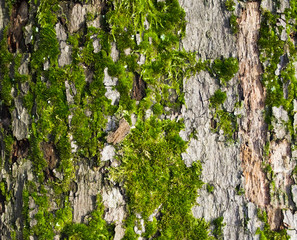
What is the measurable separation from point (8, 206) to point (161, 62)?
1272mm

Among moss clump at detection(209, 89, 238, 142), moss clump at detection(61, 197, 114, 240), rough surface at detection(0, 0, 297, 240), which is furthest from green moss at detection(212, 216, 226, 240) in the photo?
moss clump at detection(61, 197, 114, 240)

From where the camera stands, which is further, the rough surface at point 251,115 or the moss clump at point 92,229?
the rough surface at point 251,115

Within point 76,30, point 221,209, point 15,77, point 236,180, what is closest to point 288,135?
point 236,180

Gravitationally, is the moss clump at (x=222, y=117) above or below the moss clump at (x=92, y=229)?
above

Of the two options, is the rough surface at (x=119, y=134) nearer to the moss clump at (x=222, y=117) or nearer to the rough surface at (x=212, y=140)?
the rough surface at (x=212, y=140)

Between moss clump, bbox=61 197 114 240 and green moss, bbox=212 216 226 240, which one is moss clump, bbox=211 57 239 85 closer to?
green moss, bbox=212 216 226 240

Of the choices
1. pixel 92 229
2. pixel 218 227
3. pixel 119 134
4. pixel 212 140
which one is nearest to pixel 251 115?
pixel 212 140

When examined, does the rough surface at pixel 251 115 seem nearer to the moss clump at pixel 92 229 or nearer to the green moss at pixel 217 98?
the green moss at pixel 217 98

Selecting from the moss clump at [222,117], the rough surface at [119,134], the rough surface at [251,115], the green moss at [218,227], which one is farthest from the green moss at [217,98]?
the green moss at [218,227]

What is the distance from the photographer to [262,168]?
1.99 m

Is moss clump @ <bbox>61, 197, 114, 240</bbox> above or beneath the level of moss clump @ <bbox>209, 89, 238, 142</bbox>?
beneath

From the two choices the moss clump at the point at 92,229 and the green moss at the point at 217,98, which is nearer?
the moss clump at the point at 92,229

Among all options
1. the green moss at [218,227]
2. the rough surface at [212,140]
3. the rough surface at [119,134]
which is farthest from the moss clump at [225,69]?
the green moss at [218,227]

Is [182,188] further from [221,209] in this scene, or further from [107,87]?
[107,87]
